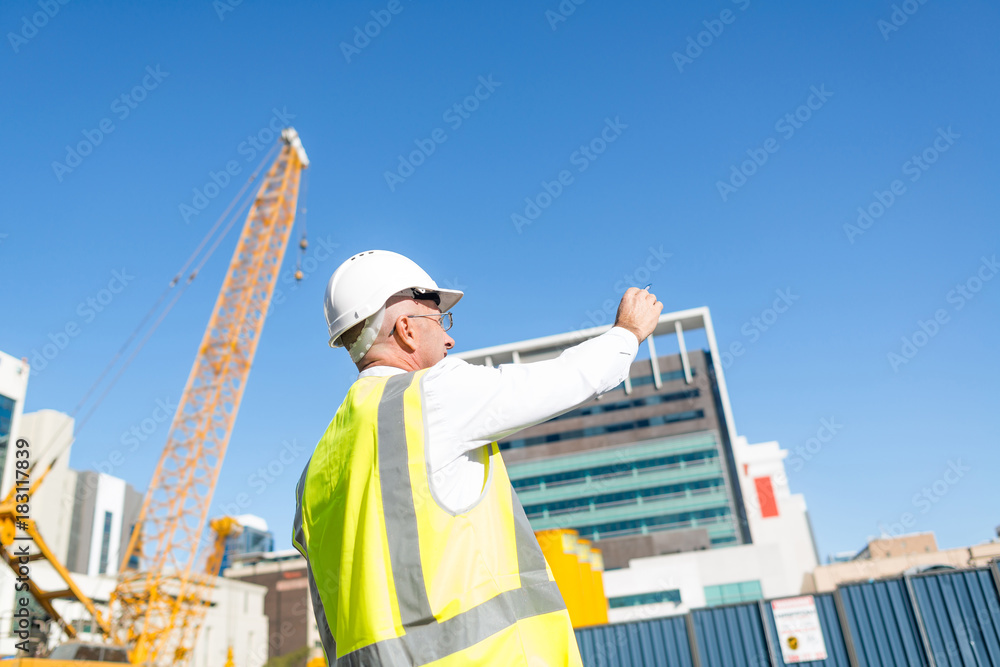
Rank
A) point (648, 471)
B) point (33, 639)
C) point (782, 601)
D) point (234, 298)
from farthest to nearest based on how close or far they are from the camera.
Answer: point (648, 471) < point (234, 298) < point (33, 639) < point (782, 601)

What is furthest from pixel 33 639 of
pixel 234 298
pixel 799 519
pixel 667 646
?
pixel 799 519

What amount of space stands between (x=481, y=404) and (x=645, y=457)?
7334 cm

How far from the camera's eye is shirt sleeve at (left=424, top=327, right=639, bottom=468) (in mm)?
1472

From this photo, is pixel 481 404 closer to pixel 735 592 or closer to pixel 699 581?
pixel 699 581

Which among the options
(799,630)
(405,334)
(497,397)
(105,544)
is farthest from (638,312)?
(105,544)

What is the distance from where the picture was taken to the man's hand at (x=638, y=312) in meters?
1.68

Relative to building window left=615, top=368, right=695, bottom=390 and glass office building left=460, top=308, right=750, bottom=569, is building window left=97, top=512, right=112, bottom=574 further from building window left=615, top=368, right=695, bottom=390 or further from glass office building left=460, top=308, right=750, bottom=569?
building window left=615, top=368, right=695, bottom=390

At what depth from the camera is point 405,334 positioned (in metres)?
1.86

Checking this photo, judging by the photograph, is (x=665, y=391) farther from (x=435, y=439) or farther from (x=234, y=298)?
(x=435, y=439)

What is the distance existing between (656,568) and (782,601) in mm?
33543

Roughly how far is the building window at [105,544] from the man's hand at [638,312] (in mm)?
86475

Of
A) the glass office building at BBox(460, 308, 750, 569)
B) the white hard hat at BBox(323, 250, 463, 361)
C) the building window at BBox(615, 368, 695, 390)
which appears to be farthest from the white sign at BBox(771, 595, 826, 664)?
the building window at BBox(615, 368, 695, 390)

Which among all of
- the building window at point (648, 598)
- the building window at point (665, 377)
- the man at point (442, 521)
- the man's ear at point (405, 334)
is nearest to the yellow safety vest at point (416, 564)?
the man at point (442, 521)

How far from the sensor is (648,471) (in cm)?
7162
